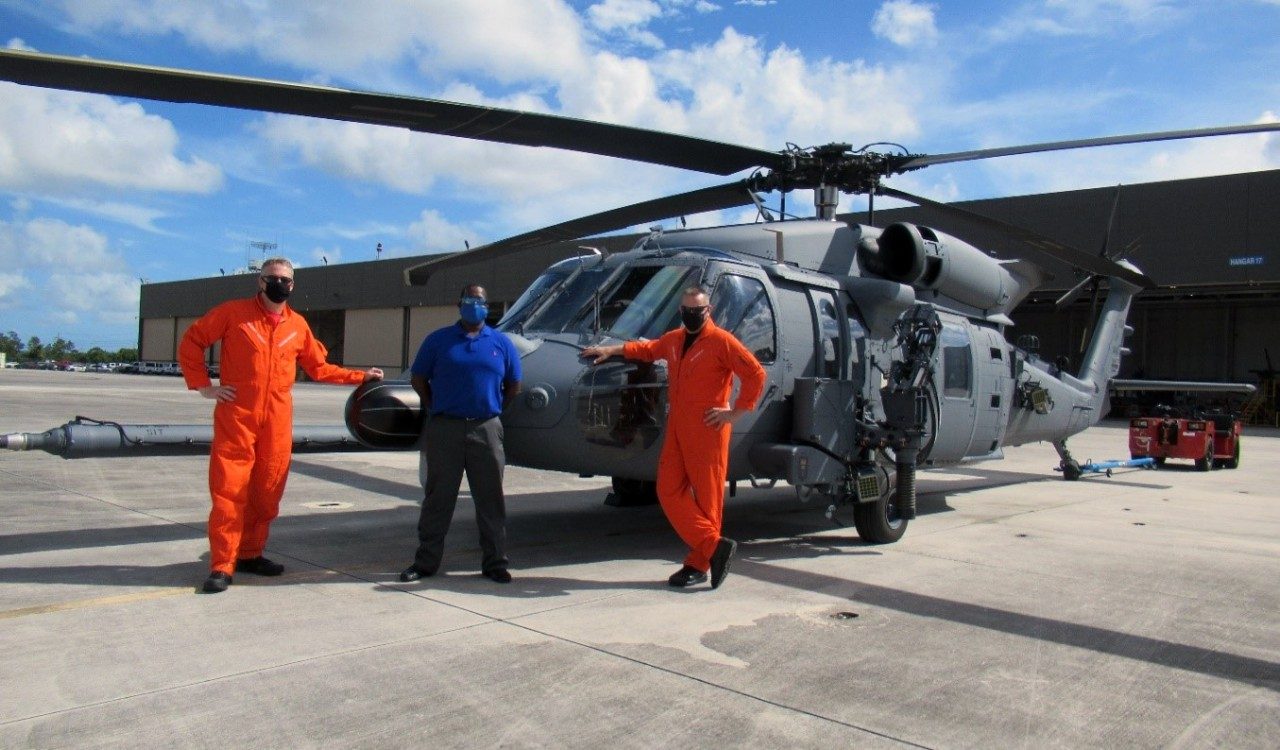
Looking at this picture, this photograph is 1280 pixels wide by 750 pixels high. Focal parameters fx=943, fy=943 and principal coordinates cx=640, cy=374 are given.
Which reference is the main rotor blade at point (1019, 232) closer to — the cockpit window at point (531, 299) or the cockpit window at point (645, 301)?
the cockpit window at point (645, 301)

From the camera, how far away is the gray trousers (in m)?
5.61

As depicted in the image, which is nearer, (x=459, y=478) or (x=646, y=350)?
(x=459, y=478)

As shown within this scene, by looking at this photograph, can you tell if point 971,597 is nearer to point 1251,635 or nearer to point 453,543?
point 1251,635

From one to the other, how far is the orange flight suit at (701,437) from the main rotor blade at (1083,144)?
292 centimetres

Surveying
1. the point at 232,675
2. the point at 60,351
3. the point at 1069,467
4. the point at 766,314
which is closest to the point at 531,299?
the point at 766,314

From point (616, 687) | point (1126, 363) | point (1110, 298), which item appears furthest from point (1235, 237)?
point (616, 687)

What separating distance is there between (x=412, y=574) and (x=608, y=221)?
3.70m

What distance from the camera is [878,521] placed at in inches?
287

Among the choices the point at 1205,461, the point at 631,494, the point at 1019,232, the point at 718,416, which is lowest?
the point at 631,494

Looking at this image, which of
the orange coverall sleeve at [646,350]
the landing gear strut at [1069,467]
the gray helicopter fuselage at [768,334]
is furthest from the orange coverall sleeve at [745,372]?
the landing gear strut at [1069,467]

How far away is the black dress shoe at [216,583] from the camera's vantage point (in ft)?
17.1

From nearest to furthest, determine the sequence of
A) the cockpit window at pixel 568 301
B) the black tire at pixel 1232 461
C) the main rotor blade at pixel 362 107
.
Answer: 1. the main rotor blade at pixel 362 107
2. the cockpit window at pixel 568 301
3. the black tire at pixel 1232 461

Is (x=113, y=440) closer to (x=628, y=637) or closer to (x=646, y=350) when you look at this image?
(x=646, y=350)

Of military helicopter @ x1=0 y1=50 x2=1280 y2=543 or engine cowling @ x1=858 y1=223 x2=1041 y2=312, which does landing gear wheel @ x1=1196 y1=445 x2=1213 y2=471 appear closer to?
military helicopter @ x1=0 y1=50 x2=1280 y2=543
